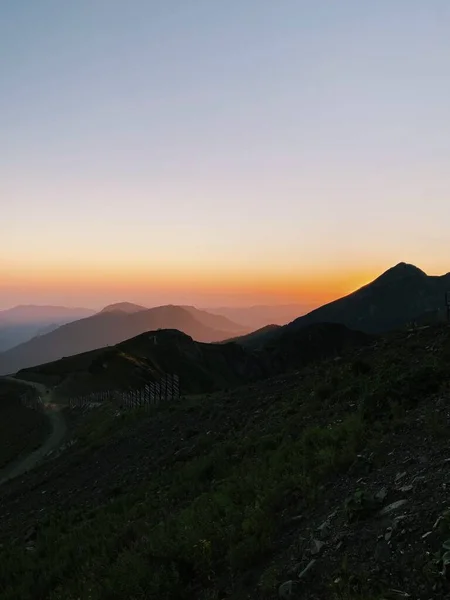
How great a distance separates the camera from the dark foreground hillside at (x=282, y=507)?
19.7 feet

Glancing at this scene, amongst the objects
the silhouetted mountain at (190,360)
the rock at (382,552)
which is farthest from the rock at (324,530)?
the silhouetted mountain at (190,360)

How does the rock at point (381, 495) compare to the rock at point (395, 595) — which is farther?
the rock at point (381, 495)

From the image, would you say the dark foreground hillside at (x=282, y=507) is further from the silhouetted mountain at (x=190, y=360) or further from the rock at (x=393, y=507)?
the silhouetted mountain at (x=190, y=360)

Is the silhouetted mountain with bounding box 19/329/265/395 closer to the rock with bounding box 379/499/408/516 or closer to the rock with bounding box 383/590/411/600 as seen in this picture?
the rock with bounding box 379/499/408/516

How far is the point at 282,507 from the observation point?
8.66 meters

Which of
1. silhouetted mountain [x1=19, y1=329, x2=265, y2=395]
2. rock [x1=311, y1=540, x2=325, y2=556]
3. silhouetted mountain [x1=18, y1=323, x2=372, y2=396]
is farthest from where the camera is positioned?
silhouetted mountain [x1=18, y1=323, x2=372, y2=396]

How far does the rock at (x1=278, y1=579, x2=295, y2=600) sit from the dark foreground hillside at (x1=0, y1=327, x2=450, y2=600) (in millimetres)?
11

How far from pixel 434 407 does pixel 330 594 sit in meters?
5.72

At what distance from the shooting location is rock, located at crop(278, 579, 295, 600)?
5.99 meters

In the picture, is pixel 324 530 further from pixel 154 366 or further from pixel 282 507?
pixel 154 366

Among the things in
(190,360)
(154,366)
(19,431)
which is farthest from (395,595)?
(190,360)

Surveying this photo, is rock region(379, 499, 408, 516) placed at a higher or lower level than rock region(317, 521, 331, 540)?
higher

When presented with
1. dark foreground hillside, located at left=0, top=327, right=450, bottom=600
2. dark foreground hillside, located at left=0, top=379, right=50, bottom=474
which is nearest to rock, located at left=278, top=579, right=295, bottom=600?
dark foreground hillside, located at left=0, top=327, right=450, bottom=600

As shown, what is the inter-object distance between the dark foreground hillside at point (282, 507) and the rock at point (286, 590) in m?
0.01
